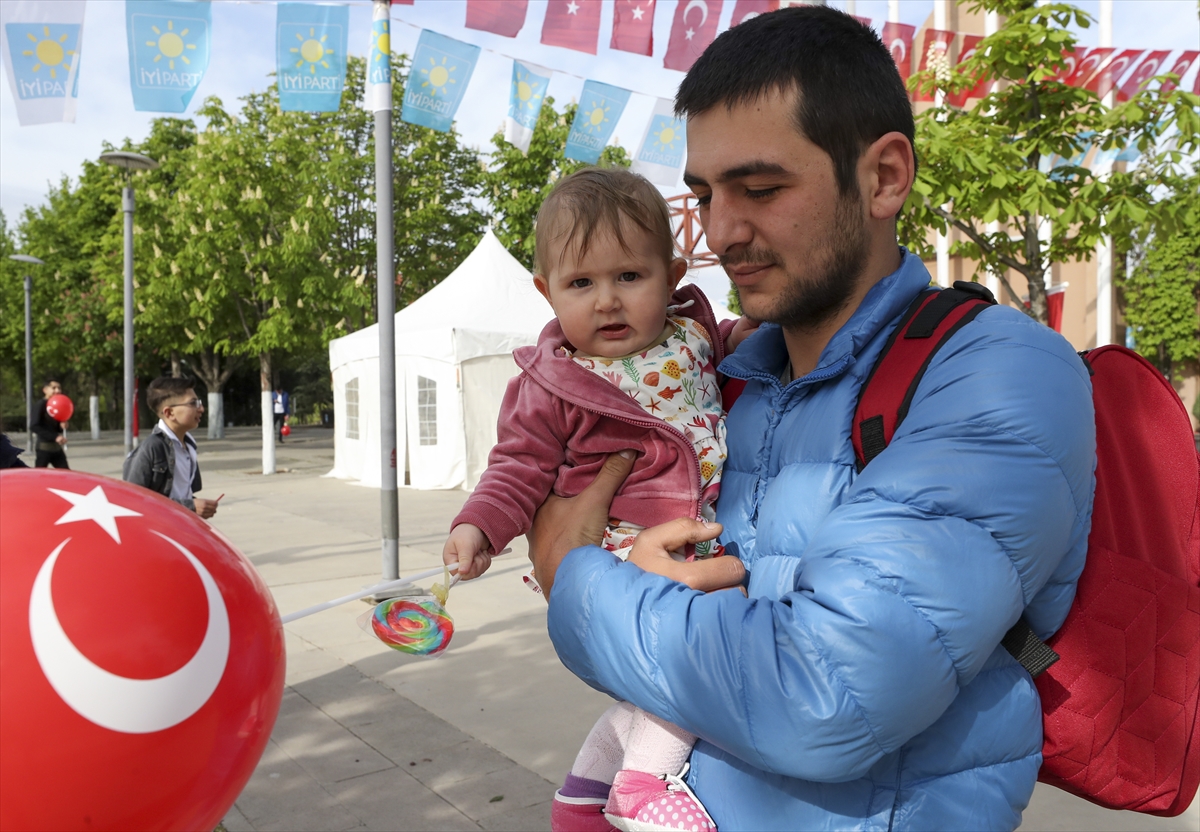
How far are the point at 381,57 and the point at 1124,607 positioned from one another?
6.51m

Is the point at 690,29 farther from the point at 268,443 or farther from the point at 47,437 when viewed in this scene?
the point at 268,443

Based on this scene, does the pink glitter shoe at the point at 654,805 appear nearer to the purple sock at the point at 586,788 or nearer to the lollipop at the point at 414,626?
the purple sock at the point at 586,788

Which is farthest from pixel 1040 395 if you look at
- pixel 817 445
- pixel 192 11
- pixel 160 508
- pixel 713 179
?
pixel 192 11

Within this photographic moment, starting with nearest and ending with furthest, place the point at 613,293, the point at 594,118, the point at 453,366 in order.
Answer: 1. the point at 613,293
2. the point at 594,118
3. the point at 453,366

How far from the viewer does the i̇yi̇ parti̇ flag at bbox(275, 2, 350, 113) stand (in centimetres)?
701

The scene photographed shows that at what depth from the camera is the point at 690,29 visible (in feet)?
25.3

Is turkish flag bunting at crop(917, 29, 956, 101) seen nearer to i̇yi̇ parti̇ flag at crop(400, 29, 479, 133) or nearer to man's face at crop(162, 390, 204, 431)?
i̇yi̇ parti̇ flag at crop(400, 29, 479, 133)

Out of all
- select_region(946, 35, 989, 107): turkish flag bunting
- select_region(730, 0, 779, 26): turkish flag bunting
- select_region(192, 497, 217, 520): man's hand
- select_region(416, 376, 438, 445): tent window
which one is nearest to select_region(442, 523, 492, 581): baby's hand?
select_region(192, 497, 217, 520): man's hand

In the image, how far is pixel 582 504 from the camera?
1.68 m

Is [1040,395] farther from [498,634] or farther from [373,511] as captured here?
[373,511]

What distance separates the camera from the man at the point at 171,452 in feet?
18.6

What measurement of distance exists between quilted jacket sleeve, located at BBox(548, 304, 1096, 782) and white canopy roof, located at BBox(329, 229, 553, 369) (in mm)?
13231

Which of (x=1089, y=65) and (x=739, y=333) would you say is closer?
Answer: (x=739, y=333)

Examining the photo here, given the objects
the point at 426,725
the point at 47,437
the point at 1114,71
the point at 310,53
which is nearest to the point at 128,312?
the point at 47,437
